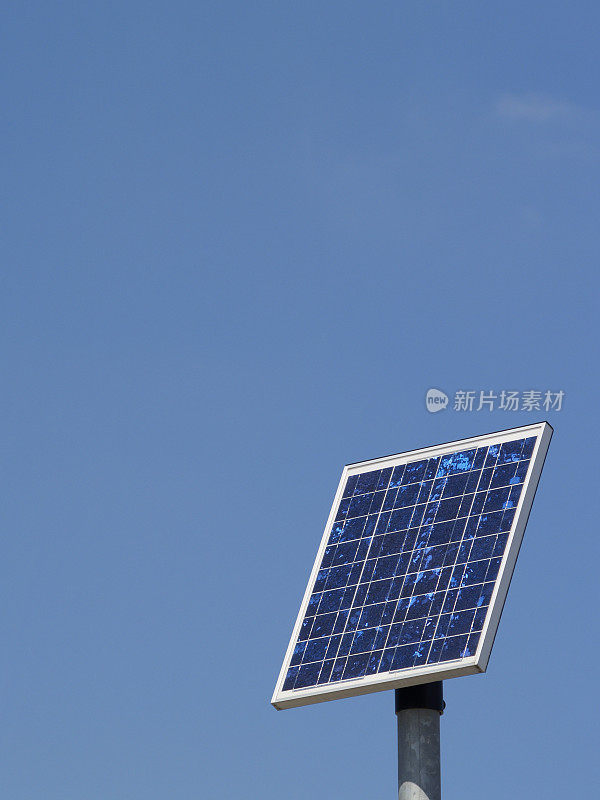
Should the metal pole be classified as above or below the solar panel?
below

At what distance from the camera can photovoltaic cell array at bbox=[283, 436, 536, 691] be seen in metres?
30.3

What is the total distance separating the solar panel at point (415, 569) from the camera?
3000 cm

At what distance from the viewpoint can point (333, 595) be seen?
32812 millimetres

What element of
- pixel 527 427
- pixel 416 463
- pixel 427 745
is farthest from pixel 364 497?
pixel 427 745

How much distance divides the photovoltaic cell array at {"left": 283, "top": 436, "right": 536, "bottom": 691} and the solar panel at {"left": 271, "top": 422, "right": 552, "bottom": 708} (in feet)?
0.08

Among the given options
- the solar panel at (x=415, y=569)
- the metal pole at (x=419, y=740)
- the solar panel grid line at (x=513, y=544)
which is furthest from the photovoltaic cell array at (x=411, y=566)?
the metal pole at (x=419, y=740)

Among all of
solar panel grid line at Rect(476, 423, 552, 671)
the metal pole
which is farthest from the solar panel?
the metal pole

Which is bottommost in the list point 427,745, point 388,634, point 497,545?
point 427,745

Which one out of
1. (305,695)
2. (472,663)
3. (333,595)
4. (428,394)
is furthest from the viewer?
(428,394)

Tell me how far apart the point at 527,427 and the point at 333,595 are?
5.58 metres

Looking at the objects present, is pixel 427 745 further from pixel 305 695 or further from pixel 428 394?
pixel 428 394

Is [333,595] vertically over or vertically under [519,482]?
under

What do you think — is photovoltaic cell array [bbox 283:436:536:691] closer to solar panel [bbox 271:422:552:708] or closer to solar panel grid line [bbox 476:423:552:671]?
solar panel [bbox 271:422:552:708]

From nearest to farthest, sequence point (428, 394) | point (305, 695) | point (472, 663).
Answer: point (472, 663) → point (305, 695) → point (428, 394)
